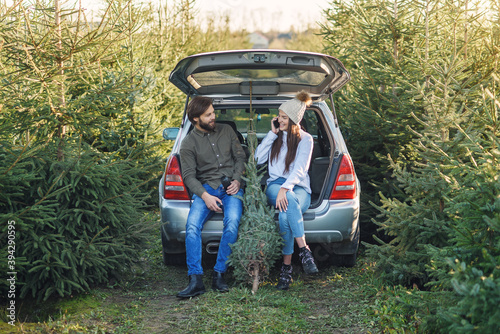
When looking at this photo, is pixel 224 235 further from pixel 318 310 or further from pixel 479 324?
pixel 479 324

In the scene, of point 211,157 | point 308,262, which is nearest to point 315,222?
point 308,262

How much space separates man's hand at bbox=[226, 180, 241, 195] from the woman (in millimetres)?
292

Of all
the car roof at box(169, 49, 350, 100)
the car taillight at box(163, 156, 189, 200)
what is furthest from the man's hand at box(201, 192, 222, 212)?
the car roof at box(169, 49, 350, 100)

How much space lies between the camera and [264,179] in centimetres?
535

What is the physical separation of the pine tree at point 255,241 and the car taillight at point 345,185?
640 mm

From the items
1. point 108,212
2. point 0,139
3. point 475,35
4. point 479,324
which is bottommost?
point 108,212

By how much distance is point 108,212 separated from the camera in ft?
14.4

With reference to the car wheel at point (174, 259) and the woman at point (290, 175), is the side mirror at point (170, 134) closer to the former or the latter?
the woman at point (290, 175)

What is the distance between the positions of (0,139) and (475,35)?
17.2ft

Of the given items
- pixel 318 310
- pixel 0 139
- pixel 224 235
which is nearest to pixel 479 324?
pixel 318 310

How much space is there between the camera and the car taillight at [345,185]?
4543 millimetres

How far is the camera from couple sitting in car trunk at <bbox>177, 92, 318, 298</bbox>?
4.38 m

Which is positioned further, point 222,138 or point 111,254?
point 222,138

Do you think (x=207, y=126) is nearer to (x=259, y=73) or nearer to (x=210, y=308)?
(x=259, y=73)
